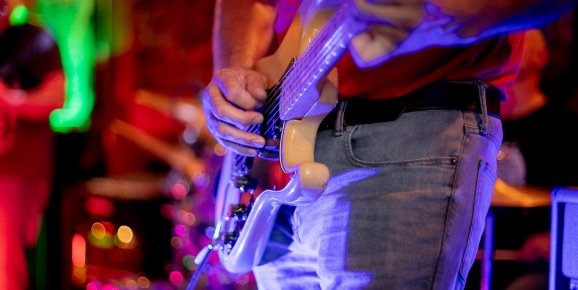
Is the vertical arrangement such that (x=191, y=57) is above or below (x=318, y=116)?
below

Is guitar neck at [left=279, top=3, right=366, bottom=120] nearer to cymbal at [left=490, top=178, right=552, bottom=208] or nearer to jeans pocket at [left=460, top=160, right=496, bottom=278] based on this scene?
jeans pocket at [left=460, top=160, right=496, bottom=278]

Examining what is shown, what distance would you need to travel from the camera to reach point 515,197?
2.22m

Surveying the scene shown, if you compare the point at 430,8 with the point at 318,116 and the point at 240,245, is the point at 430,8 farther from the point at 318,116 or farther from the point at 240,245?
the point at 240,245

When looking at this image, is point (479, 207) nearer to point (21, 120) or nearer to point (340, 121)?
point (340, 121)

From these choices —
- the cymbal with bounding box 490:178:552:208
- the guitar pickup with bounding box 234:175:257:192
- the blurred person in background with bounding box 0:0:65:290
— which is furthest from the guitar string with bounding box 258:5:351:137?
the blurred person in background with bounding box 0:0:65:290

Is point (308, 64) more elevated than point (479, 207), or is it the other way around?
point (308, 64)

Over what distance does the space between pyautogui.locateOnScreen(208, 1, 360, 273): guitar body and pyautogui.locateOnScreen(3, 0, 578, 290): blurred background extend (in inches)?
68.8

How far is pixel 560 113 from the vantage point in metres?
2.95

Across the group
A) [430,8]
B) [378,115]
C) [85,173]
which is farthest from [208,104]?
[85,173]

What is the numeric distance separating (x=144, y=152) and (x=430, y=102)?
455 cm

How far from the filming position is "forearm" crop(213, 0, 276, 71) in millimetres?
1575

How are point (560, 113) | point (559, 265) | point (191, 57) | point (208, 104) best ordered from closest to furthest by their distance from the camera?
point (208, 104)
point (559, 265)
point (560, 113)
point (191, 57)

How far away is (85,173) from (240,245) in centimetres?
406

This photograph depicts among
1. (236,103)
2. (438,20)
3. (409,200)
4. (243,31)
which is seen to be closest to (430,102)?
(409,200)
